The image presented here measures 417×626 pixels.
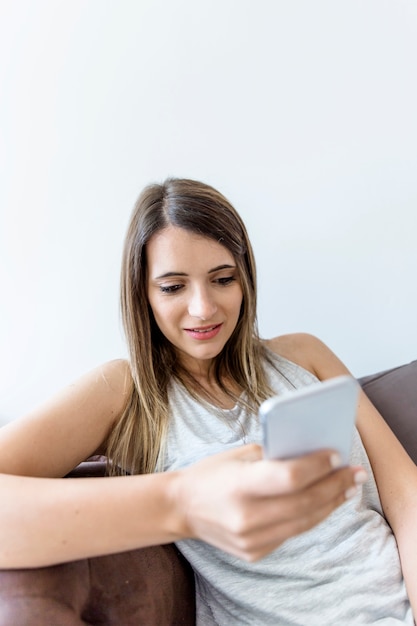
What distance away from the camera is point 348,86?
1.25 meters

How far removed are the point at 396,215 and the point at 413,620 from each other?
0.79 meters

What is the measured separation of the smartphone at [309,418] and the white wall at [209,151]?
76 cm

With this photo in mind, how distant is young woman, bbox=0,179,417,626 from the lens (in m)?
0.64

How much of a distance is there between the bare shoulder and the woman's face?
166 mm

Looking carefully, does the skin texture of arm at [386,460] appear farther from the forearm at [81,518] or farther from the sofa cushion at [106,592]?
the forearm at [81,518]

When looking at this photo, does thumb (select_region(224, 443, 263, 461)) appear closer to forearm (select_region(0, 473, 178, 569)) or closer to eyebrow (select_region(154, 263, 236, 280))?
forearm (select_region(0, 473, 178, 569))

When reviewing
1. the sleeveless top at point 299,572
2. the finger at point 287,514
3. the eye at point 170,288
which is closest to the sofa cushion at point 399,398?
the sleeveless top at point 299,572

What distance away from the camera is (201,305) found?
2.94 feet

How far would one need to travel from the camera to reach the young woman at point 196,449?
0.64 m

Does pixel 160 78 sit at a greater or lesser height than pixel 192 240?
greater

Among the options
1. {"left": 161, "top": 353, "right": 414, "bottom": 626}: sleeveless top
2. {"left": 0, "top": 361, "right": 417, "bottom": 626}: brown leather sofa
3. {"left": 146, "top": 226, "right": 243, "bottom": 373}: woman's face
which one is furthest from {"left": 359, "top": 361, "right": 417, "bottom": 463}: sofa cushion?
{"left": 146, "top": 226, "right": 243, "bottom": 373}: woman's face

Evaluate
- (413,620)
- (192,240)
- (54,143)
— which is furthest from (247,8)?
(413,620)

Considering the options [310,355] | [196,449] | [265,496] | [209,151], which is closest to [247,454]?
[265,496]

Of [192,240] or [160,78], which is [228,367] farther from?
[160,78]
